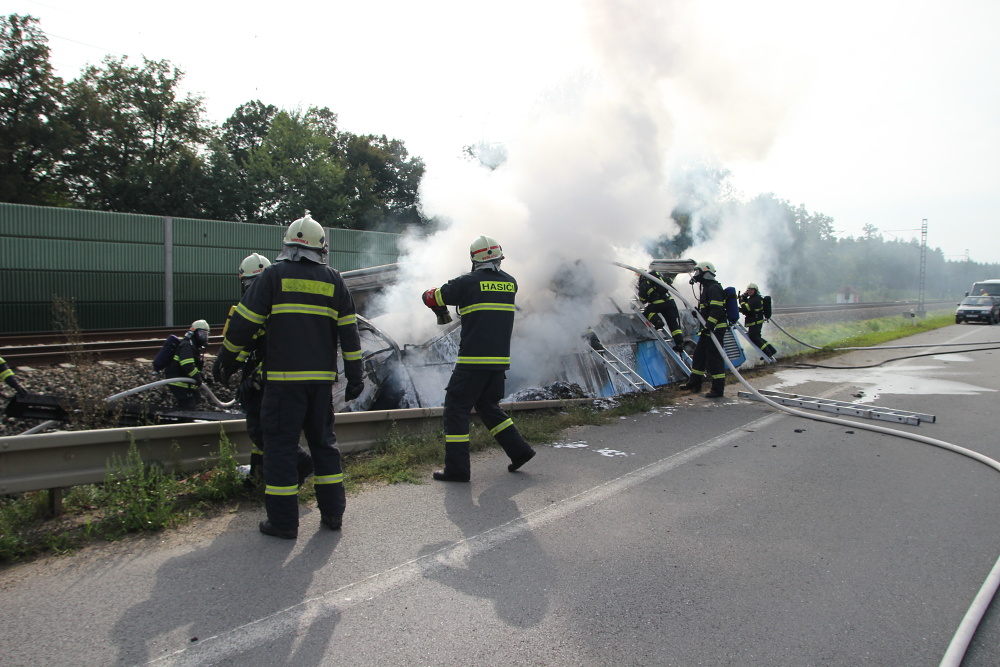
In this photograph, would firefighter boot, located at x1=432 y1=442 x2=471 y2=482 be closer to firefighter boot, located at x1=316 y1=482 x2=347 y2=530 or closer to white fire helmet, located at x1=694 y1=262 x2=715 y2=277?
firefighter boot, located at x1=316 y1=482 x2=347 y2=530

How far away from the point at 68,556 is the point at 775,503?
4.19m

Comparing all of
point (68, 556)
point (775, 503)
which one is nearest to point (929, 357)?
point (775, 503)

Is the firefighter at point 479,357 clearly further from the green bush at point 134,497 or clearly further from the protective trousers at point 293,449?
the green bush at point 134,497

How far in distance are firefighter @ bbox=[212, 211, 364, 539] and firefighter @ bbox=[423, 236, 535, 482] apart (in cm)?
111

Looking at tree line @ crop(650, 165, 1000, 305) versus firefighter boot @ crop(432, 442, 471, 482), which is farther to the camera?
tree line @ crop(650, 165, 1000, 305)

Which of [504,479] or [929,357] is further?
[929,357]

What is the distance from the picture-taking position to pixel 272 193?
28.8m

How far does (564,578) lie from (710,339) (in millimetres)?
6351

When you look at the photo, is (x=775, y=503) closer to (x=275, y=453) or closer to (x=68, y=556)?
(x=275, y=453)

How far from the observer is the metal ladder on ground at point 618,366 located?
26.7 ft

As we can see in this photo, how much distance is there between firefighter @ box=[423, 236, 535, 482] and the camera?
4730mm

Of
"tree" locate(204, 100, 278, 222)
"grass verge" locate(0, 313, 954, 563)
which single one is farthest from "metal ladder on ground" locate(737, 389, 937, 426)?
"tree" locate(204, 100, 278, 222)

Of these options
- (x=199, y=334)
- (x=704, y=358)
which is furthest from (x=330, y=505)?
(x=704, y=358)

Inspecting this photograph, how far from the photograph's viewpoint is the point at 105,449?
3744 millimetres
